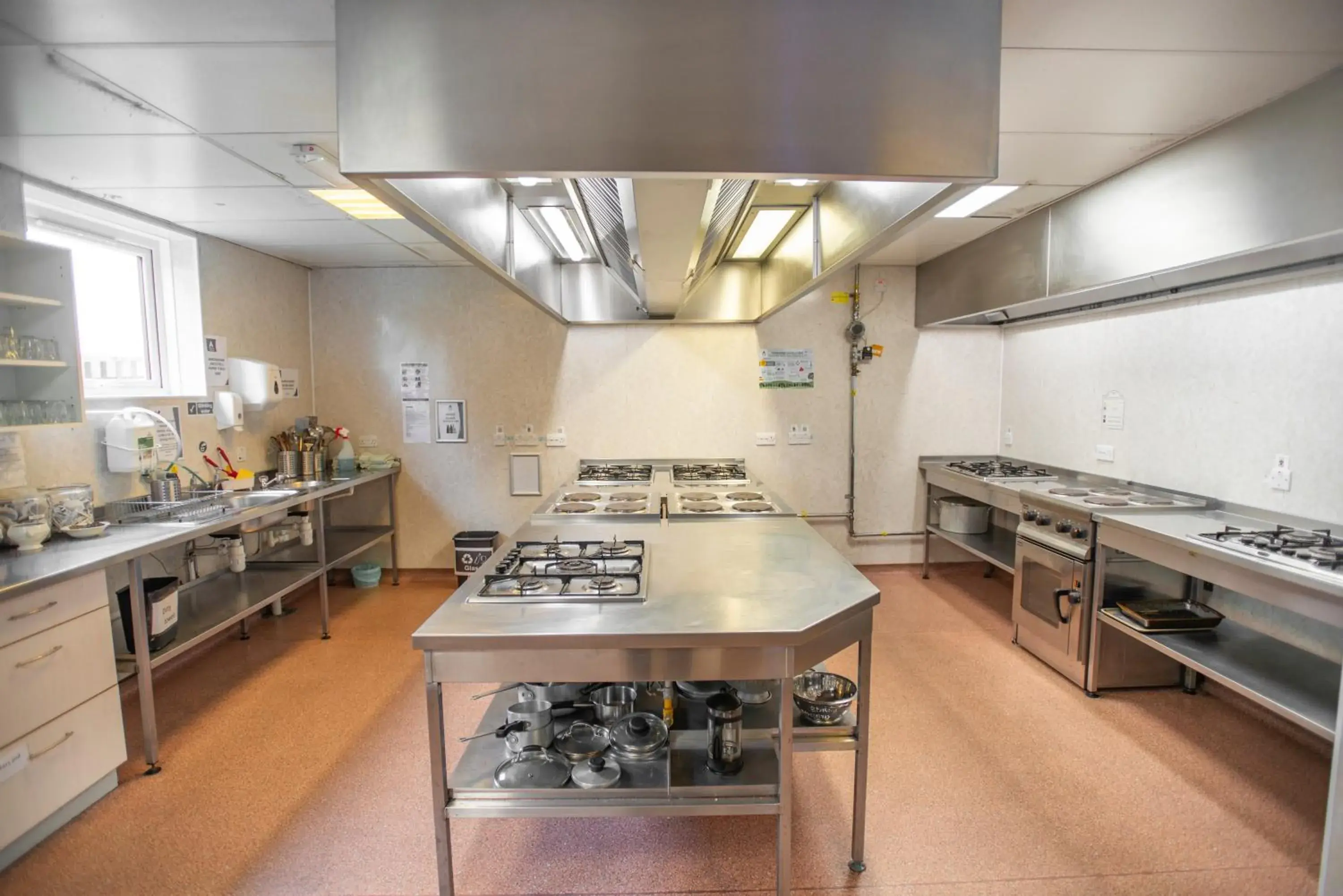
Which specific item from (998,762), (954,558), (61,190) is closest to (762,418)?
(954,558)

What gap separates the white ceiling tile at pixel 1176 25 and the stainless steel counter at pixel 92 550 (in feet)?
10.7

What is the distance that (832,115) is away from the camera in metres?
1.20

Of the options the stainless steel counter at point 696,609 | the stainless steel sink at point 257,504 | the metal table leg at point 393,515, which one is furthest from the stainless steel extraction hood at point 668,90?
the metal table leg at point 393,515

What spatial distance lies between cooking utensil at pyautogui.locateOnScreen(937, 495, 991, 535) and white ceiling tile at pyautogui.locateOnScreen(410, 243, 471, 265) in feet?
12.0

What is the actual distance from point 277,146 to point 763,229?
2.05m

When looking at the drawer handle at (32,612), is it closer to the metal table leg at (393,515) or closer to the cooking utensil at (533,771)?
the cooking utensil at (533,771)

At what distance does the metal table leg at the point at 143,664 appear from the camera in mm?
2170

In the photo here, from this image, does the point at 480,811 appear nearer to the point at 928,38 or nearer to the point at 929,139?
the point at 929,139

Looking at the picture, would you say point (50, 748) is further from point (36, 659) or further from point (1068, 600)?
point (1068, 600)

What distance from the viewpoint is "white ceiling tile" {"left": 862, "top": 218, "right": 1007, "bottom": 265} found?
326cm

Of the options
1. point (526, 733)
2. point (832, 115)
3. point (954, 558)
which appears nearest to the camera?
point (832, 115)

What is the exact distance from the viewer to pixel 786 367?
14.4 feet

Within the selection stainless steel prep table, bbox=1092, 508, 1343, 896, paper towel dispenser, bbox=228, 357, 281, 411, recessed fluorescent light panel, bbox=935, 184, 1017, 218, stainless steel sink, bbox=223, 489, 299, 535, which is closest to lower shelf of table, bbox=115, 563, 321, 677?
stainless steel sink, bbox=223, 489, 299, 535

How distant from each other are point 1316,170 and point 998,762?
2.31 metres
